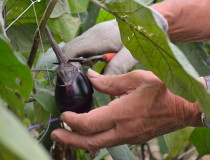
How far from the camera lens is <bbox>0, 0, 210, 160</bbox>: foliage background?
0.22m

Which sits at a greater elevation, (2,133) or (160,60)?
(2,133)

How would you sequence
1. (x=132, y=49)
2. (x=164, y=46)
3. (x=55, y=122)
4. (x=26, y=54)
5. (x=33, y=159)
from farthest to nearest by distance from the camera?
1. (x=26, y=54)
2. (x=55, y=122)
3. (x=132, y=49)
4. (x=164, y=46)
5. (x=33, y=159)

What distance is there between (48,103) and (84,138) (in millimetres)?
120

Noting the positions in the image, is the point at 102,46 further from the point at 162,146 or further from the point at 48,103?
the point at 162,146

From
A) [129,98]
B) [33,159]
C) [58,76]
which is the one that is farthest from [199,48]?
[33,159]

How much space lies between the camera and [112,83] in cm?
87

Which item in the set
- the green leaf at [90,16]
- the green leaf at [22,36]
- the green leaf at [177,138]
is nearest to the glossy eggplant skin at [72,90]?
the green leaf at [22,36]

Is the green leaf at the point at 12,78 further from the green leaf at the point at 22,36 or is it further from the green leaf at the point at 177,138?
the green leaf at the point at 177,138

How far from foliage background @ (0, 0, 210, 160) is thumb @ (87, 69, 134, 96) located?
69 millimetres

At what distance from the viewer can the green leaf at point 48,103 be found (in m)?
0.84

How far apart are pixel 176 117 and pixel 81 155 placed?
47 cm

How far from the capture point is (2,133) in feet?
0.65

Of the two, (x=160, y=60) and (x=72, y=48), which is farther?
(x=72, y=48)

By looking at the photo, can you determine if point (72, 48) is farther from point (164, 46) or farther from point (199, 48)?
point (199, 48)
